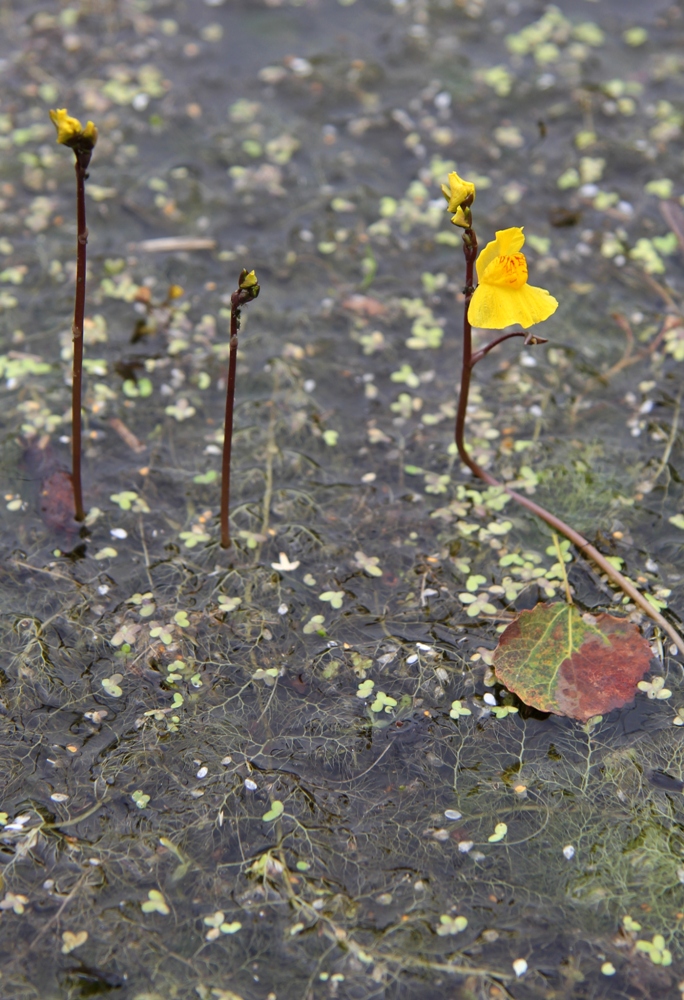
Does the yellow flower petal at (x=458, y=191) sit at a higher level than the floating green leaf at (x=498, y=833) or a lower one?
higher

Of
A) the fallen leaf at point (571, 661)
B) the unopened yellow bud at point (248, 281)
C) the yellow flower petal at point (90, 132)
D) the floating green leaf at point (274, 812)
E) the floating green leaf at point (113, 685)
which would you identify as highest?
the yellow flower petal at point (90, 132)

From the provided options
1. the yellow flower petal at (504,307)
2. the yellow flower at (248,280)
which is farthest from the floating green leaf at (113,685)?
the yellow flower petal at (504,307)

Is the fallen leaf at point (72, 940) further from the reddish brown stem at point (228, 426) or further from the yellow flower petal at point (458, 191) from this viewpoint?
the yellow flower petal at point (458, 191)

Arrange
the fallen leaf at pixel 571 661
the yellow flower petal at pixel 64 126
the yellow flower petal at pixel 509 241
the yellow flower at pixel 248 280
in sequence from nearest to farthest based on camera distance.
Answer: the yellow flower petal at pixel 64 126 → the yellow flower at pixel 248 280 → the yellow flower petal at pixel 509 241 → the fallen leaf at pixel 571 661

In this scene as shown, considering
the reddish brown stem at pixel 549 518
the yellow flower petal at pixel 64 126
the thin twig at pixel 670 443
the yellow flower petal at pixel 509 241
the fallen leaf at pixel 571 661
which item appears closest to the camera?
the yellow flower petal at pixel 64 126

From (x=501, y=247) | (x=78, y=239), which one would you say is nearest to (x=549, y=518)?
(x=501, y=247)

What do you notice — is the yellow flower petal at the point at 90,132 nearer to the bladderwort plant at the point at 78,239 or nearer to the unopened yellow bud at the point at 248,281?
the bladderwort plant at the point at 78,239

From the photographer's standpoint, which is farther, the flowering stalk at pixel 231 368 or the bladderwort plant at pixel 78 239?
the flowering stalk at pixel 231 368
